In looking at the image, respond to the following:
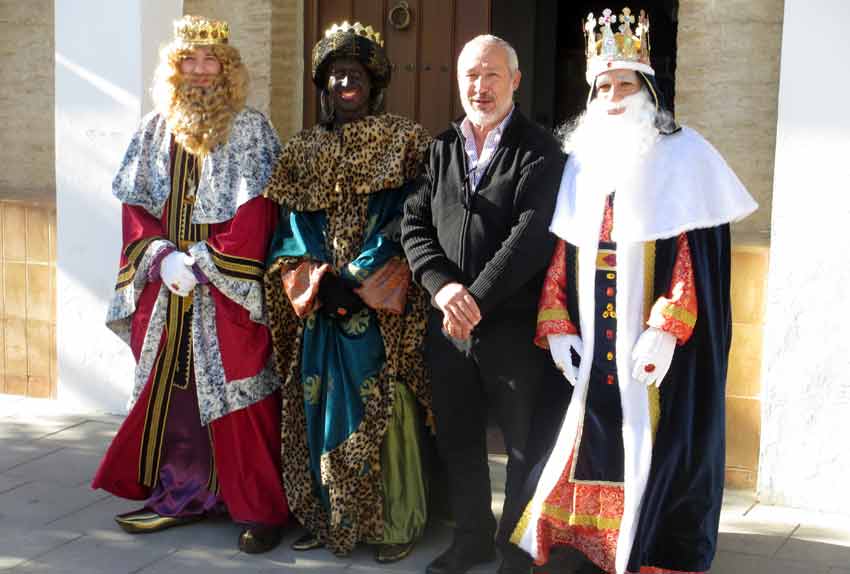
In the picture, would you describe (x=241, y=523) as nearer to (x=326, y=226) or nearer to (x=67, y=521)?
(x=67, y=521)

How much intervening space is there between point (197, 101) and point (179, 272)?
629 millimetres

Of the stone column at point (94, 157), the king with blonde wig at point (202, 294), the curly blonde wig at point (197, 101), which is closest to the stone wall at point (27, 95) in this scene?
the stone column at point (94, 157)

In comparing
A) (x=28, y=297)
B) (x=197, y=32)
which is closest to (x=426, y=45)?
(x=197, y=32)

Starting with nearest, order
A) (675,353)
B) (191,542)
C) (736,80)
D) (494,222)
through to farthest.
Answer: (675,353), (494,222), (191,542), (736,80)

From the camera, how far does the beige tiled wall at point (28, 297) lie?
6023mm

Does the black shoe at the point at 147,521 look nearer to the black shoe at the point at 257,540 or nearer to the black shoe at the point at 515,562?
the black shoe at the point at 257,540

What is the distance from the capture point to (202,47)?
4.25 metres

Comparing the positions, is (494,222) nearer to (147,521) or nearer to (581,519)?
(581,519)

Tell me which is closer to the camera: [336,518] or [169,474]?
[336,518]

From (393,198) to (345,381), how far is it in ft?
2.24

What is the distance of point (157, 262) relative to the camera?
431 centimetres

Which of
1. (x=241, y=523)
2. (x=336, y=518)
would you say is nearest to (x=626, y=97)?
(x=336, y=518)

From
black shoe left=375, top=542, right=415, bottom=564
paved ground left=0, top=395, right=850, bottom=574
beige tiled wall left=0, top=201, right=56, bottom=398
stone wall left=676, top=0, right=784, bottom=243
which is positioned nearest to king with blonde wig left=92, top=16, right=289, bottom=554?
paved ground left=0, top=395, right=850, bottom=574

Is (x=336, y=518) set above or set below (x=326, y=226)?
below
